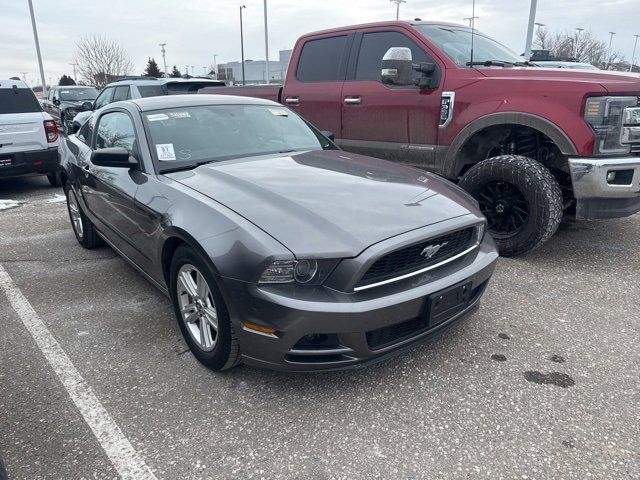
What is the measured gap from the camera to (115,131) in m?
4.06

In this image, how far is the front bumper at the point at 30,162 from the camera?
7402 mm

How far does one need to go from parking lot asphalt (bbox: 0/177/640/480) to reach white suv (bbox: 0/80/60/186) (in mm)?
4526

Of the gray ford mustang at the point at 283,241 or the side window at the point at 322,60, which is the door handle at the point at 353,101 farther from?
the gray ford mustang at the point at 283,241

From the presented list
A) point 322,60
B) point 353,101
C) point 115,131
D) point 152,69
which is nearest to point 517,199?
point 353,101

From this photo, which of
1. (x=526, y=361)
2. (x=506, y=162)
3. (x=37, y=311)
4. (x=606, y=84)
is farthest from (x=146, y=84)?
(x=526, y=361)

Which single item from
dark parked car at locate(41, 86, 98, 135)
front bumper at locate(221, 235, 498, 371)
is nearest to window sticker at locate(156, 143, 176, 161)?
front bumper at locate(221, 235, 498, 371)

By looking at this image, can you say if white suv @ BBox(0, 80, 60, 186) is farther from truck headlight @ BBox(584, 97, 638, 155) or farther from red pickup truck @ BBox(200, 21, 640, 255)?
truck headlight @ BBox(584, 97, 638, 155)

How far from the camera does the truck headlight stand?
384cm

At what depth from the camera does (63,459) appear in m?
2.20

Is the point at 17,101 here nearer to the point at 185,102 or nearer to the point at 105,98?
the point at 105,98

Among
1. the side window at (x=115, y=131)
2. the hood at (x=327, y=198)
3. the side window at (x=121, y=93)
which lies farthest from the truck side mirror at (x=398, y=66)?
the side window at (x=121, y=93)

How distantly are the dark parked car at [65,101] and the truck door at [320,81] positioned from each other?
12.2m

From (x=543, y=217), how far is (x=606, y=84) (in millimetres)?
1119

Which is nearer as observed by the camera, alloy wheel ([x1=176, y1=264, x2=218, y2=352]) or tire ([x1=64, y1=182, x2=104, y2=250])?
alloy wheel ([x1=176, y1=264, x2=218, y2=352])
